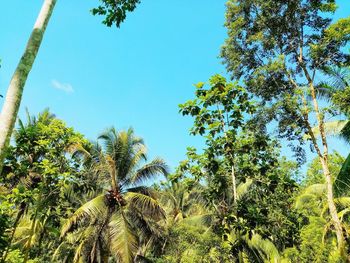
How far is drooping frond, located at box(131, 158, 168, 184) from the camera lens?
52.6ft

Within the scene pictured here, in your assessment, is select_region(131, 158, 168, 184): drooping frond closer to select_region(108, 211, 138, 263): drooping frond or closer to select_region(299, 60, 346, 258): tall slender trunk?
select_region(108, 211, 138, 263): drooping frond

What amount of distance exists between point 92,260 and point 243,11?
37.7ft

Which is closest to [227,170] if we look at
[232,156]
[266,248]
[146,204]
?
[232,156]

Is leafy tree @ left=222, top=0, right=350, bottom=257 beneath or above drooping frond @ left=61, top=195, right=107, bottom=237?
above

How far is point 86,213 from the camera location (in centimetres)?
1339

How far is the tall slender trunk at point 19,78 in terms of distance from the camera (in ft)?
11.3

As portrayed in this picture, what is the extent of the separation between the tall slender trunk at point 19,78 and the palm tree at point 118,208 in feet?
33.2

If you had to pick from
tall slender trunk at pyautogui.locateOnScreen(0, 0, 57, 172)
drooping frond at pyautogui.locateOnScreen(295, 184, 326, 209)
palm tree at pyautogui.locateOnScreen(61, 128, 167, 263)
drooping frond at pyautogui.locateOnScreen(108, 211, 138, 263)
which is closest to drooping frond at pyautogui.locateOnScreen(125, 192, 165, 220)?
palm tree at pyautogui.locateOnScreen(61, 128, 167, 263)

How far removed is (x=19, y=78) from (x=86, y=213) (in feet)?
34.9

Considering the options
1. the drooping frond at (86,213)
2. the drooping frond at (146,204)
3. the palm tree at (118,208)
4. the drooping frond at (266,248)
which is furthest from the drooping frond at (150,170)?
the drooping frond at (266,248)

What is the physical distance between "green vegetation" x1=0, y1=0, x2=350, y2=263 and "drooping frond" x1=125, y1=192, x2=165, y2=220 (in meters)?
0.05

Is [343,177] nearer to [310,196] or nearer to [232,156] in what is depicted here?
[310,196]

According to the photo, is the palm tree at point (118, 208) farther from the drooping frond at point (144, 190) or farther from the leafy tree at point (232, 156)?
the leafy tree at point (232, 156)

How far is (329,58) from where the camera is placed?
10.6 m
